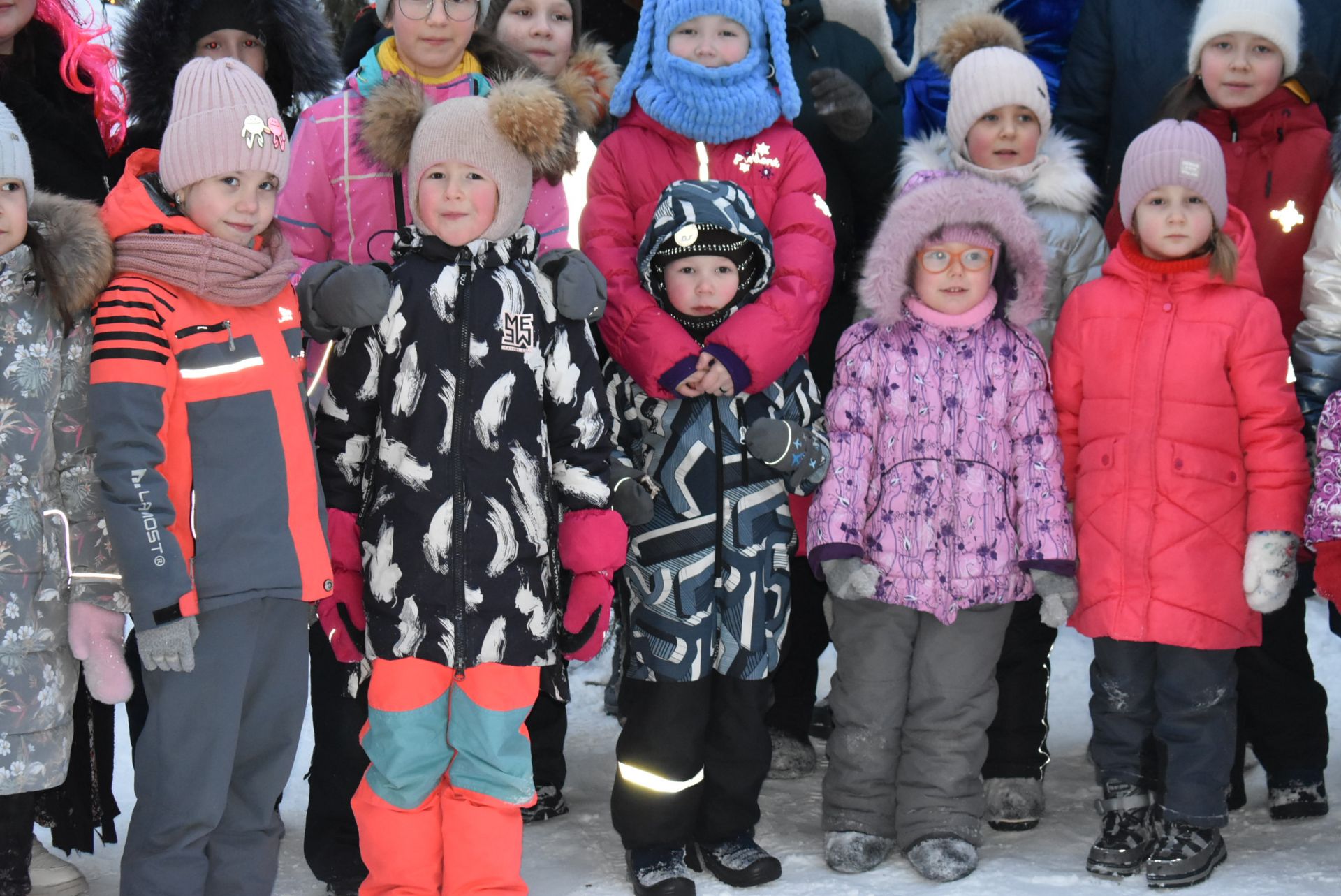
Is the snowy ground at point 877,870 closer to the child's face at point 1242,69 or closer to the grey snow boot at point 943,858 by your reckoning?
the grey snow boot at point 943,858

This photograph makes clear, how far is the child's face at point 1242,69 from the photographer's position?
4355 millimetres

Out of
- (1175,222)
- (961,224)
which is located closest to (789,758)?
(961,224)

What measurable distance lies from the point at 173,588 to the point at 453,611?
25.8 inches

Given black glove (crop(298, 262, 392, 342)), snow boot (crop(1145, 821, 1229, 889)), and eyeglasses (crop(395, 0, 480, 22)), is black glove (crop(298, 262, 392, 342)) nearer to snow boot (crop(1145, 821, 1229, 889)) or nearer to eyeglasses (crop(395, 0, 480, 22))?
eyeglasses (crop(395, 0, 480, 22))

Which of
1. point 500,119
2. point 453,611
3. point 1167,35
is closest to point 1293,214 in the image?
point 1167,35

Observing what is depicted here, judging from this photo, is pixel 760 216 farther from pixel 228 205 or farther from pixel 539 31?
pixel 228 205

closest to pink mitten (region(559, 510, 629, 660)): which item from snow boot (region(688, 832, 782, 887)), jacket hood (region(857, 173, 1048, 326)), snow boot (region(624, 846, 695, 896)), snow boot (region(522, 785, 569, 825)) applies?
snow boot (region(624, 846, 695, 896))

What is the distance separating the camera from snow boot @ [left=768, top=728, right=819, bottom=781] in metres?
4.67

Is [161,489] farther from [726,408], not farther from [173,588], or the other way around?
[726,408]

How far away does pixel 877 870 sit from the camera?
154 inches

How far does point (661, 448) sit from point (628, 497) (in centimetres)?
20

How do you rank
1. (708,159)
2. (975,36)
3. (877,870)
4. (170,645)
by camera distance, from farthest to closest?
(975,36) → (708,159) → (877,870) → (170,645)

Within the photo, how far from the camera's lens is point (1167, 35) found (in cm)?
479

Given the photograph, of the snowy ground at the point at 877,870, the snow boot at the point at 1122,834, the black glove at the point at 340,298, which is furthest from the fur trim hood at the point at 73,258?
the snow boot at the point at 1122,834
